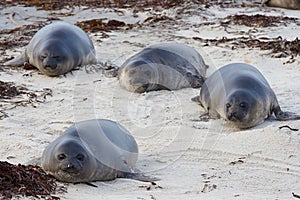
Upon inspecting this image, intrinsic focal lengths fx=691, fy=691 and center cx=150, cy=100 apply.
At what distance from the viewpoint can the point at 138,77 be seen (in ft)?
25.0

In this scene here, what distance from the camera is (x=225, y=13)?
11.9 metres

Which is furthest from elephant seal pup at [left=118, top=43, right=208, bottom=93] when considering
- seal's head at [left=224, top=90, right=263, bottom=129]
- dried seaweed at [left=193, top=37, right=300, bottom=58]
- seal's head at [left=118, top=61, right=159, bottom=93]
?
seal's head at [left=224, top=90, right=263, bottom=129]

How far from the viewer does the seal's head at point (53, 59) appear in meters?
8.40

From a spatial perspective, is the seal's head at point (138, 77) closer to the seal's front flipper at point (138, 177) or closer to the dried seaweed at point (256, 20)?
the seal's front flipper at point (138, 177)

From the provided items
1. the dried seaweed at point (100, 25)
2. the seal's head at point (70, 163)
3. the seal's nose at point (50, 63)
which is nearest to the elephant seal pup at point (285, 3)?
the dried seaweed at point (100, 25)

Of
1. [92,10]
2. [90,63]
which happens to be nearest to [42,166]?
[90,63]

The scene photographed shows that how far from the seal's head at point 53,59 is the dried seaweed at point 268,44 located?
2.11 m

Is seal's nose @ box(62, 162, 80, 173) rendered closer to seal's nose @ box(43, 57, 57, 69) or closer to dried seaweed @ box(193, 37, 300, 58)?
seal's nose @ box(43, 57, 57, 69)

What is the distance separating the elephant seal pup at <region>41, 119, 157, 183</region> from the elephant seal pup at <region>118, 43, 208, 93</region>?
2439mm

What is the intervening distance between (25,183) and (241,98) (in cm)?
249

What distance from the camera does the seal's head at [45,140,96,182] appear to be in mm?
4566

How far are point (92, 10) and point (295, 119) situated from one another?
7.67 m

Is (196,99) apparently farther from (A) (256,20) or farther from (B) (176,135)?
(A) (256,20)

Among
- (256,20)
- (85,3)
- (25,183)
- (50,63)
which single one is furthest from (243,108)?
(85,3)
